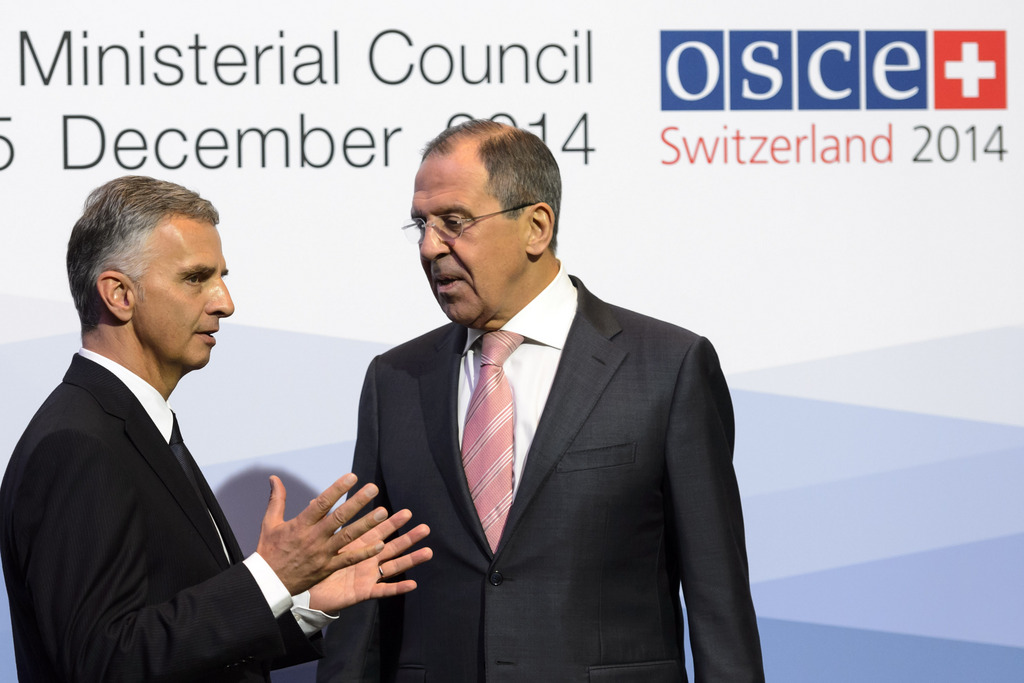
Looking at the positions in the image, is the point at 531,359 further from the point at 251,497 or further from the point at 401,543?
the point at 251,497

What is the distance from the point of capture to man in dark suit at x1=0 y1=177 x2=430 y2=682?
5.77 ft

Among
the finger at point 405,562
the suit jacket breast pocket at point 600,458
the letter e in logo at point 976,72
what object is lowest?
the finger at point 405,562

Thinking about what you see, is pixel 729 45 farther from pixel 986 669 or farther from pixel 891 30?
pixel 986 669

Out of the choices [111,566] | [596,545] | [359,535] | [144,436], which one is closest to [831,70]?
[596,545]

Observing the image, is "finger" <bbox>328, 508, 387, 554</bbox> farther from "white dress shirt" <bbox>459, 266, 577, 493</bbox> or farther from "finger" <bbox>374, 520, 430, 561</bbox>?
"white dress shirt" <bbox>459, 266, 577, 493</bbox>

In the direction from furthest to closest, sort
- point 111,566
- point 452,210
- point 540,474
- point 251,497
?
point 251,497, point 452,210, point 540,474, point 111,566

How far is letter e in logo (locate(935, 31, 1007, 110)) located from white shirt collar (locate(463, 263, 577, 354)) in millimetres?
1537

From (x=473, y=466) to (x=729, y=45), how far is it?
1.60 metres

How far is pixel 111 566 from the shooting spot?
5.81 ft

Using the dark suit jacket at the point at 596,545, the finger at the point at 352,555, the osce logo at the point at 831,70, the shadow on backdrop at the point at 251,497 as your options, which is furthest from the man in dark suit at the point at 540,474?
the osce logo at the point at 831,70

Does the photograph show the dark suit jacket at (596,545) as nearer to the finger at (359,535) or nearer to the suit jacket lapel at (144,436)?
the finger at (359,535)

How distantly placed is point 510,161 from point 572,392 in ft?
1.70

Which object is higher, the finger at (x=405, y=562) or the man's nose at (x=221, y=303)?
the man's nose at (x=221, y=303)

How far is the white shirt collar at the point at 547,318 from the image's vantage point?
2396mm
